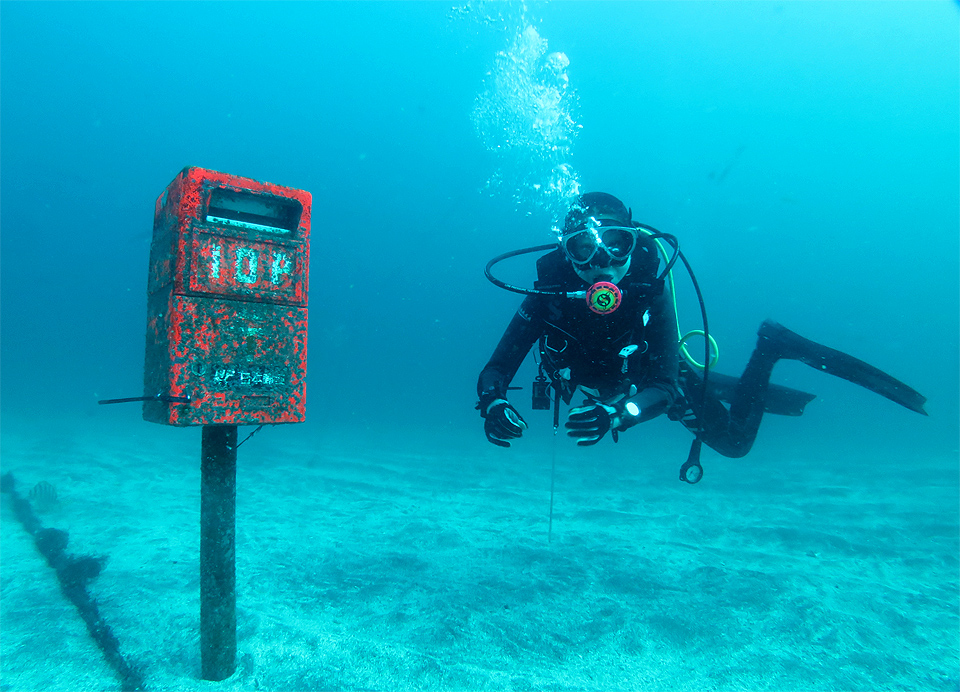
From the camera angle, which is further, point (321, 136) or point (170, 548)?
point (321, 136)

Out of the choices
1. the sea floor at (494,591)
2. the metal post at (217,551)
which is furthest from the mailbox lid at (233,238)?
the sea floor at (494,591)

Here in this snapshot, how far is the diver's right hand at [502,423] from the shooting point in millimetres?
2973

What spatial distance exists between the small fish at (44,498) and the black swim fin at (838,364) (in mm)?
9154

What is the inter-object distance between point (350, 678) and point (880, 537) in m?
7.63

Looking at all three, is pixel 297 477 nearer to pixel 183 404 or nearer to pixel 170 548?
pixel 170 548

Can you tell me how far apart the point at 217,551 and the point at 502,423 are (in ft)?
5.98

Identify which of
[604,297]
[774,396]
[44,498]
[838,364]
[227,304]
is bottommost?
[44,498]

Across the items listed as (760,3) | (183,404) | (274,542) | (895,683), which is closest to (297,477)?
(274,542)

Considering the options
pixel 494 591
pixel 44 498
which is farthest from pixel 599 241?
pixel 44 498

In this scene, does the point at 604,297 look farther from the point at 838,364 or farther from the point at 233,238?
the point at 838,364

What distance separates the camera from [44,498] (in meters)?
6.11

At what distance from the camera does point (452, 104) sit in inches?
2687

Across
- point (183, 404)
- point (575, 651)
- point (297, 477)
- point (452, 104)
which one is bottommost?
point (297, 477)

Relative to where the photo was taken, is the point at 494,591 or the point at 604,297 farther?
the point at 494,591
